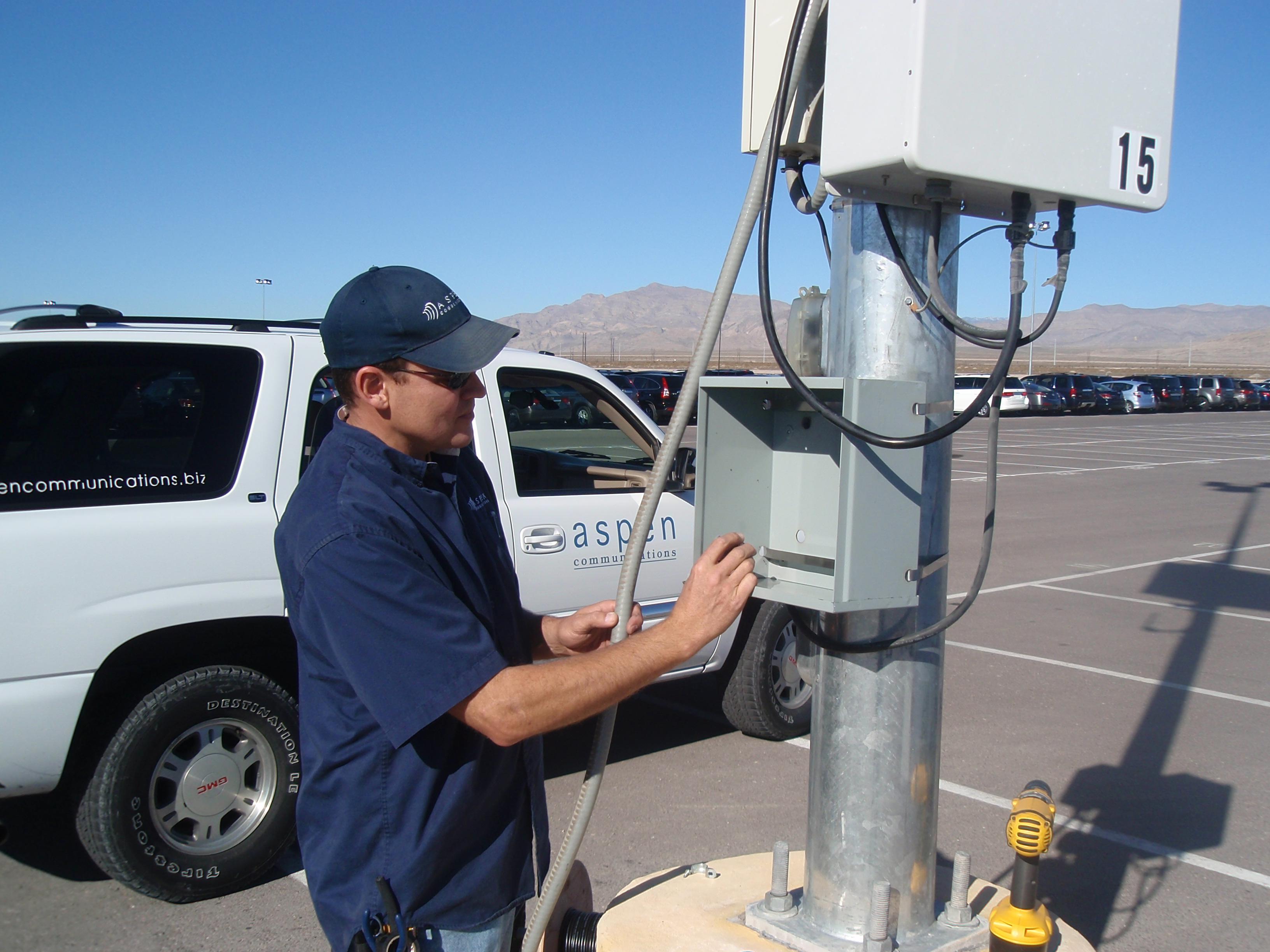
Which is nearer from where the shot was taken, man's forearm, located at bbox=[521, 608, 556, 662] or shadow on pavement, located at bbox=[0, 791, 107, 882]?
man's forearm, located at bbox=[521, 608, 556, 662]

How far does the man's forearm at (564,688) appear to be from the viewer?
6.21 ft

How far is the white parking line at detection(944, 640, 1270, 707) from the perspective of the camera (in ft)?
22.5

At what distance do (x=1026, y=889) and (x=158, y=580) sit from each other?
3029 millimetres

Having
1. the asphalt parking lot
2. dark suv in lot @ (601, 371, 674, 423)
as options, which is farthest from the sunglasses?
dark suv in lot @ (601, 371, 674, 423)

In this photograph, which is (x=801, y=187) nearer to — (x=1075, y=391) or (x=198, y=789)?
(x=198, y=789)

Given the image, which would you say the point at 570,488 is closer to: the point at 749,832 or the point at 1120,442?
the point at 749,832

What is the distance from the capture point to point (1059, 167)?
231cm

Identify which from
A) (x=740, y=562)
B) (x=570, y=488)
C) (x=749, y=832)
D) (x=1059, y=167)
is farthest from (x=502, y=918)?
(x=570, y=488)

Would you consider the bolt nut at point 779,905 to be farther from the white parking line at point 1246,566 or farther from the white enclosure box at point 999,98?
the white parking line at point 1246,566

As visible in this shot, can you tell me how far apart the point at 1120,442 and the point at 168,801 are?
3033 centimetres

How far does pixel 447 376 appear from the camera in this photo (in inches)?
83.0

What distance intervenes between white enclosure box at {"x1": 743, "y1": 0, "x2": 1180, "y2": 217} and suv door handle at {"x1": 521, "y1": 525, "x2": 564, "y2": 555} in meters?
2.75

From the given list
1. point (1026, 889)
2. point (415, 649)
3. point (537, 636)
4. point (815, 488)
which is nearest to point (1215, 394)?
point (1026, 889)

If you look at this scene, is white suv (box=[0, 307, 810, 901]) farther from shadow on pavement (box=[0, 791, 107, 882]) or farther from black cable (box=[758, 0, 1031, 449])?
black cable (box=[758, 0, 1031, 449])
